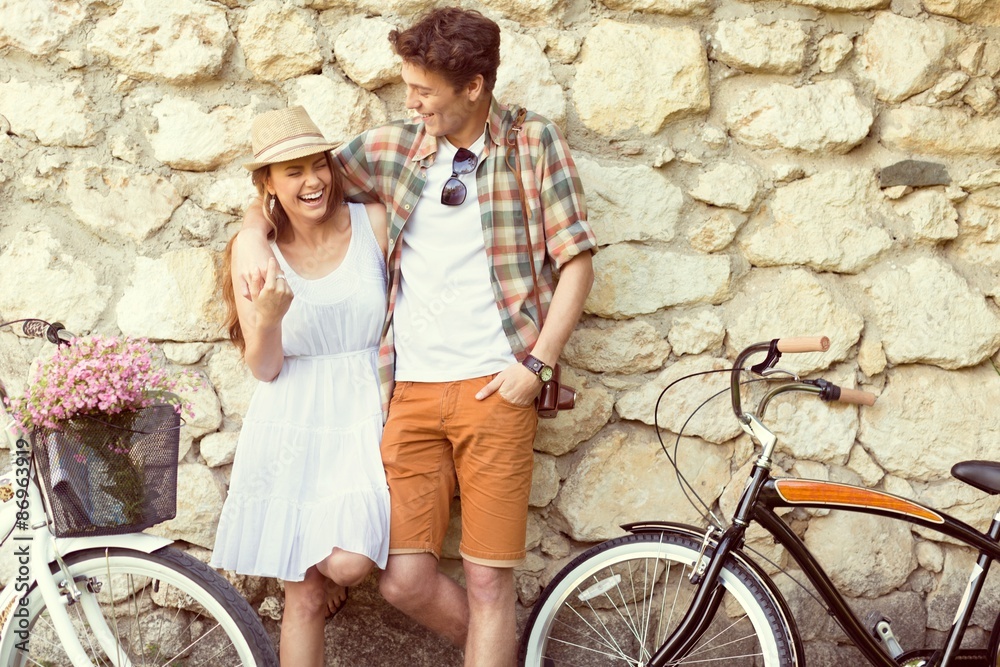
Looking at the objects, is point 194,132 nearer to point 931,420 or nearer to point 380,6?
point 380,6

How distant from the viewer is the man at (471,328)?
2.57 meters

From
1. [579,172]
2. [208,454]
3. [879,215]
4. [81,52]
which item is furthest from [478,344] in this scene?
[81,52]

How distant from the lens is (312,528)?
8.33 ft

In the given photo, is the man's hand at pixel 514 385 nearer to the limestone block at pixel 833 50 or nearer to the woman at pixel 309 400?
the woman at pixel 309 400

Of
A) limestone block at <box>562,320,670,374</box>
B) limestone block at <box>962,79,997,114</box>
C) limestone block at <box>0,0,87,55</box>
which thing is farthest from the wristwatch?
limestone block at <box>0,0,87,55</box>

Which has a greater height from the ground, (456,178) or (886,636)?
(456,178)

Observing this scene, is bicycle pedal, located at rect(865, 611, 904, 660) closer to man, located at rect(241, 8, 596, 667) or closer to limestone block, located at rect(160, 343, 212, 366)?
man, located at rect(241, 8, 596, 667)

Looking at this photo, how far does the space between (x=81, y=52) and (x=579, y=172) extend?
1.59m

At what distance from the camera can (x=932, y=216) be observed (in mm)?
2885

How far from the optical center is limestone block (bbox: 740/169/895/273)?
9.45 feet

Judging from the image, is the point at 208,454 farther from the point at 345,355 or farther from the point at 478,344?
the point at 478,344

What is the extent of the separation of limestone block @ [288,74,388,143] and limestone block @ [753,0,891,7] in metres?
1.38

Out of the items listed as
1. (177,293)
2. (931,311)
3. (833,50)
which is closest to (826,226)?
(931,311)

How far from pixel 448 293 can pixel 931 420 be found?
5.32 feet
